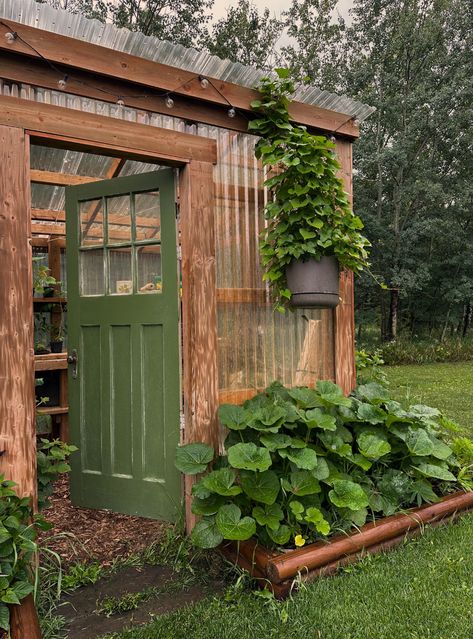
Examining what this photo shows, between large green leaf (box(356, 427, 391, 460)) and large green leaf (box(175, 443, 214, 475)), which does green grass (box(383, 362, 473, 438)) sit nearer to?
large green leaf (box(356, 427, 391, 460))

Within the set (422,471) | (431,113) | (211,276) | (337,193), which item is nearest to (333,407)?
(422,471)

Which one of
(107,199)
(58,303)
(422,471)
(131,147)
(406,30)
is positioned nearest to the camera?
(131,147)

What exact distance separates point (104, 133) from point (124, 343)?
4.07 ft

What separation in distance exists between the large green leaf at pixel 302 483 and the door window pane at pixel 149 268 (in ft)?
4.21

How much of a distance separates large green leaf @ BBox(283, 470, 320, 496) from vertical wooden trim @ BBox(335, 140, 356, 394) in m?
1.17

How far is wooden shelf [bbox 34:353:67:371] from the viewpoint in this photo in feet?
15.3

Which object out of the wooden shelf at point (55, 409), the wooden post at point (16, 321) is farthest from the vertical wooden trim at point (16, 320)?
the wooden shelf at point (55, 409)

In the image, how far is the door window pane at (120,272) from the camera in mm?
3197

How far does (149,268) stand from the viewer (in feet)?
10.3

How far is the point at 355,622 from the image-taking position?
6.95 ft

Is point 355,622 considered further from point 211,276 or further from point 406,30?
point 406,30

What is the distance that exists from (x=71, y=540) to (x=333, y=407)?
1665 mm

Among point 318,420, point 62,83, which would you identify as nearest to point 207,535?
point 318,420

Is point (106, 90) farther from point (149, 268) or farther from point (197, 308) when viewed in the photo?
point (197, 308)
